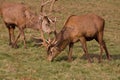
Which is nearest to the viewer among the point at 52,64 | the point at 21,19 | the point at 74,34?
the point at 52,64

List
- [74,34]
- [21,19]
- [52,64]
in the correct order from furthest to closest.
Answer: [21,19] → [74,34] → [52,64]

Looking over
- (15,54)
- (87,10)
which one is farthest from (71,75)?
(87,10)

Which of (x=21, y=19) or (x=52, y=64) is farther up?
(x=21, y=19)

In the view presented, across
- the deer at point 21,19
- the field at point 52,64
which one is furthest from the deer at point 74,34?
the deer at point 21,19

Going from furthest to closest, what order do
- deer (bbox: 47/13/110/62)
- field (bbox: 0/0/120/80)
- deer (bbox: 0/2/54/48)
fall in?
deer (bbox: 0/2/54/48), deer (bbox: 47/13/110/62), field (bbox: 0/0/120/80)

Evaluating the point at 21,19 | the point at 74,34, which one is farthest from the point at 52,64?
the point at 21,19

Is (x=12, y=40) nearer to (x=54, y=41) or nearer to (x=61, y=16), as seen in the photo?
(x=54, y=41)

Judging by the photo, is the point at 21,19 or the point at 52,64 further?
the point at 21,19

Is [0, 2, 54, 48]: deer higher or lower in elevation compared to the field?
higher

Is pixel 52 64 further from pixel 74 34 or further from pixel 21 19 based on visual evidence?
pixel 21 19

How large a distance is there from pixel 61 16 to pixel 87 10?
4366 mm

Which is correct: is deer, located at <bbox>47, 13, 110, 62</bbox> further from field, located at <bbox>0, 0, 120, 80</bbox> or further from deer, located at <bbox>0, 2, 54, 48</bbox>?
deer, located at <bbox>0, 2, 54, 48</bbox>

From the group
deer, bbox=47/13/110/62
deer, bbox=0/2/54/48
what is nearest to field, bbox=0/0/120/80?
deer, bbox=47/13/110/62

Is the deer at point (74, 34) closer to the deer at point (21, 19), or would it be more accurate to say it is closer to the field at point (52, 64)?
the field at point (52, 64)
